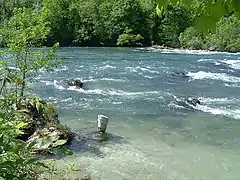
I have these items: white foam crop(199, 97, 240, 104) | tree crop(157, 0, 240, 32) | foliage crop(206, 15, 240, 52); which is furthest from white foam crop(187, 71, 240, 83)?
tree crop(157, 0, 240, 32)

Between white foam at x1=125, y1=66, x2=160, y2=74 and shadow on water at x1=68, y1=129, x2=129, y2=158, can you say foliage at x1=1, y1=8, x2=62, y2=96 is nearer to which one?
shadow on water at x1=68, y1=129, x2=129, y2=158

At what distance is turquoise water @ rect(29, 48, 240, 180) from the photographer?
8.13 meters

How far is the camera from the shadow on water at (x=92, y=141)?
9039 mm

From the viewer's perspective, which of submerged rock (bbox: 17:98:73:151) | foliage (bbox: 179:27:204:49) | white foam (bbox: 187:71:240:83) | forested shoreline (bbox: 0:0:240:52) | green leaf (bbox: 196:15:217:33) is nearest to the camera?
green leaf (bbox: 196:15:217:33)

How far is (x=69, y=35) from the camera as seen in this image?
4922cm

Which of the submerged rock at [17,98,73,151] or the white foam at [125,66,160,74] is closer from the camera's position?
the submerged rock at [17,98,73,151]

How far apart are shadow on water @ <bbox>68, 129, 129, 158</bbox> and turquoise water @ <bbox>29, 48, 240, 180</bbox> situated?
0.07 ft

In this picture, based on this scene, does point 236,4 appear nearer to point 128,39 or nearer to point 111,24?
point 128,39

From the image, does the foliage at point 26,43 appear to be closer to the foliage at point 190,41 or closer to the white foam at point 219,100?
the white foam at point 219,100

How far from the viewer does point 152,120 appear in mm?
11859

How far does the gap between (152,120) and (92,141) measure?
2684 millimetres

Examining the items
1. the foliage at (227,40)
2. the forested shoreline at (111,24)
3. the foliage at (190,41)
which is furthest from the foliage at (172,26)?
the foliage at (227,40)

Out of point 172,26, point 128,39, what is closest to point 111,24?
point 128,39

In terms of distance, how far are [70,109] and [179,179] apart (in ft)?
19.9
